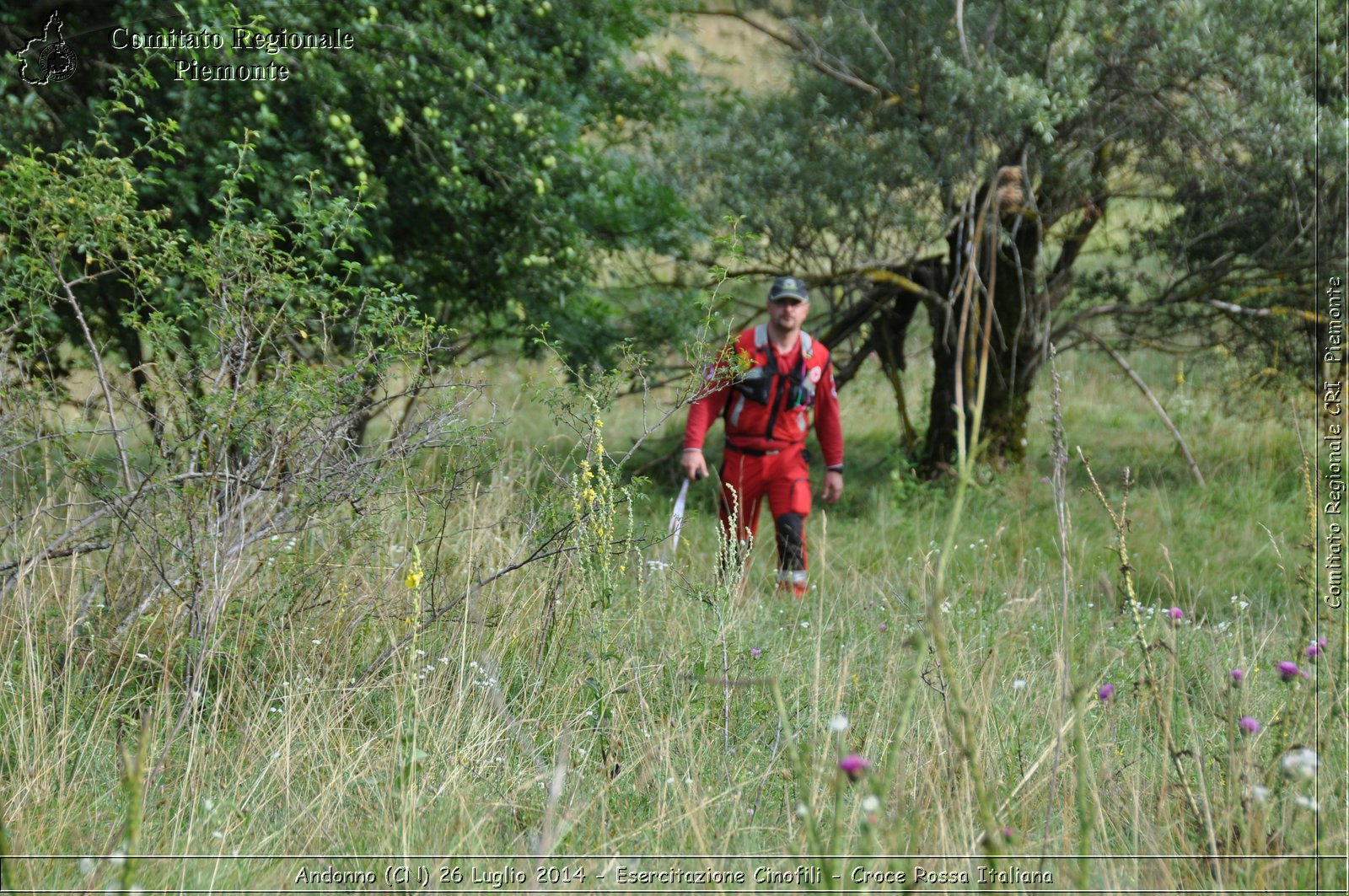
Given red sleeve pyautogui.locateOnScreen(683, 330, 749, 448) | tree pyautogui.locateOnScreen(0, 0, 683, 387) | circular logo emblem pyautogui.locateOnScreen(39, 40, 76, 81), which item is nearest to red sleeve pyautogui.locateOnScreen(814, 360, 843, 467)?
red sleeve pyautogui.locateOnScreen(683, 330, 749, 448)

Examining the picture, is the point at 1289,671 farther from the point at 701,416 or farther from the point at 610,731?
the point at 701,416

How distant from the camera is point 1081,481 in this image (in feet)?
32.8

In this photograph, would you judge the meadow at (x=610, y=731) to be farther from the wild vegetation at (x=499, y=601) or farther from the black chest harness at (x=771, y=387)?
the black chest harness at (x=771, y=387)

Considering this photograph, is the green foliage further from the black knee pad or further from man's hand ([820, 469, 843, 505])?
man's hand ([820, 469, 843, 505])

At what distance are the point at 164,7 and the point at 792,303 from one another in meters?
3.93

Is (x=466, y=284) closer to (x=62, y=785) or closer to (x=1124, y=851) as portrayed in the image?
(x=62, y=785)

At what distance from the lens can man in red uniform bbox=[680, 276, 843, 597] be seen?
6.54m

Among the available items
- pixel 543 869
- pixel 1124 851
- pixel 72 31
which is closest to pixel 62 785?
pixel 543 869

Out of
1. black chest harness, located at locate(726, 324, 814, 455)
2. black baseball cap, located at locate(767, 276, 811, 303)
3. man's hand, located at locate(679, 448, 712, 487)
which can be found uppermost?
black baseball cap, located at locate(767, 276, 811, 303)

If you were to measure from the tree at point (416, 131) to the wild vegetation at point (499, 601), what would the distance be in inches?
1.6

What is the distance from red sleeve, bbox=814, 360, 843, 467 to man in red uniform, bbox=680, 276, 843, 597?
15mm

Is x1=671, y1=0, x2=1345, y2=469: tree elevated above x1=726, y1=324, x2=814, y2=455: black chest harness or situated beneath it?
elevated above

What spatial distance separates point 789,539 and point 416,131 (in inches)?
135

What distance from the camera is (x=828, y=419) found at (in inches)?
275
